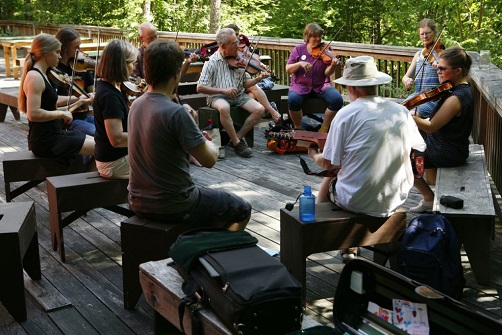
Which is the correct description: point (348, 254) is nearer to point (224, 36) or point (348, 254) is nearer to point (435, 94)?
point (435, 94)

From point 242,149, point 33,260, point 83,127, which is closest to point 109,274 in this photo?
point 33,260

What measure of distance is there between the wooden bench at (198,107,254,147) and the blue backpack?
3.77 meters

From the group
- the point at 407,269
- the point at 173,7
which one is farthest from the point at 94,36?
the point at 407,269

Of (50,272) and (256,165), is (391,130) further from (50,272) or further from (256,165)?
(256,165)

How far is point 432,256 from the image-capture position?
11.6 ft

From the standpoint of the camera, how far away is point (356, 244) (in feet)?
12.9

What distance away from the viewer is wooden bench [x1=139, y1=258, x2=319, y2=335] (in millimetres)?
2865

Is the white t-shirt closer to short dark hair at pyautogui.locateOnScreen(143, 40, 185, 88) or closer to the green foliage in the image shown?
Answer: short dark hair at pyautogui.locateOnScreen(143, 40, 185, 88)

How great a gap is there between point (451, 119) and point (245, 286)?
2.54m

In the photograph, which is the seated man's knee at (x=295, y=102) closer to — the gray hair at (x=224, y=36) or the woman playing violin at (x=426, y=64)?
the gray hair at (x=224, y=36)

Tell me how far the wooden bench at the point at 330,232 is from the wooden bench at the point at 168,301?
2.43ft

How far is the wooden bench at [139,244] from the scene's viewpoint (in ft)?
12.5

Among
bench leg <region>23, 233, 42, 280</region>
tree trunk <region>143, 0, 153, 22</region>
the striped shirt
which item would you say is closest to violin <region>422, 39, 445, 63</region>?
the striped shirt

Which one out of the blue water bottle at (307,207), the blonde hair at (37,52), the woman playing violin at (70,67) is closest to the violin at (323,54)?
the woman playing violin at (70,67)
